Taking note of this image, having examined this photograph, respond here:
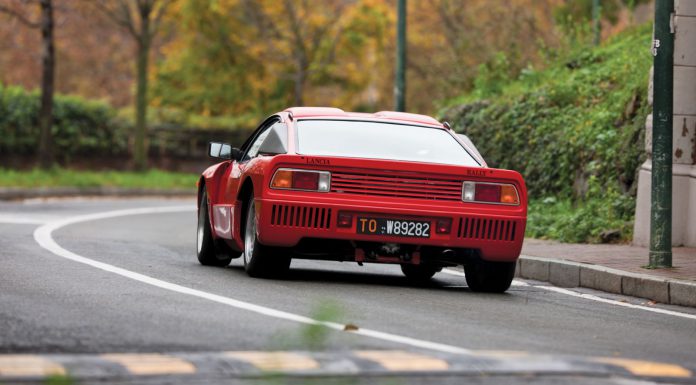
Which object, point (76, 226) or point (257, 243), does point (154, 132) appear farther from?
point (257, 243)

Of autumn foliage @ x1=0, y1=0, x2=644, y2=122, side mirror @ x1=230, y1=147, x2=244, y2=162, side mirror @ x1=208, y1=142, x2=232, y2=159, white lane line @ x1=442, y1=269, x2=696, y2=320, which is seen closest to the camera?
white lane line @ x1=442, y1=269, x2=696, y2=320

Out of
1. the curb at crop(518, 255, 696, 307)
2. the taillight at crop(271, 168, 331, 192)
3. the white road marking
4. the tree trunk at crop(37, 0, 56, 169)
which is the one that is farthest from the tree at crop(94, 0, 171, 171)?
the taillight at crop(271, 168, 331, 192)

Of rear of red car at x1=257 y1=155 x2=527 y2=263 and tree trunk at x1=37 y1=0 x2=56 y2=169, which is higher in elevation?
tree trunk at x1=37 y1=0 x2=56 y2=169

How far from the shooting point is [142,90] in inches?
1639

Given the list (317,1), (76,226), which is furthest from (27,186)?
(317,1)

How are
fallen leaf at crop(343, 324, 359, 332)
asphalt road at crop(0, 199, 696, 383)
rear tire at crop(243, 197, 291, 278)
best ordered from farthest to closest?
rear tire at crop(243, 197, 291, 278) → fallen leaf at crop(343, 324, 359, 332) → asphalt road at crop(0, 199, 696, 383)

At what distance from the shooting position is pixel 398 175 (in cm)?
1127

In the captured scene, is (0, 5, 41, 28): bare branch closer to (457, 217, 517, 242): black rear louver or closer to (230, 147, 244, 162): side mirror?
(230, 147, 244, 162): side mirror

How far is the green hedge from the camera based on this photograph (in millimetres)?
41969

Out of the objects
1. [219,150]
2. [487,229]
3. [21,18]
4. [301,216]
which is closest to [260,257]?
[301,216]

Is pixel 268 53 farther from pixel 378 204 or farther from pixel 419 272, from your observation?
pixel 378 204

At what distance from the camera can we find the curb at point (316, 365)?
6.32m

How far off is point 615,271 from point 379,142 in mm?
2401

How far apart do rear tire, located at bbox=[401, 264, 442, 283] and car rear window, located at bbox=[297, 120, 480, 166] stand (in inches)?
55.5
